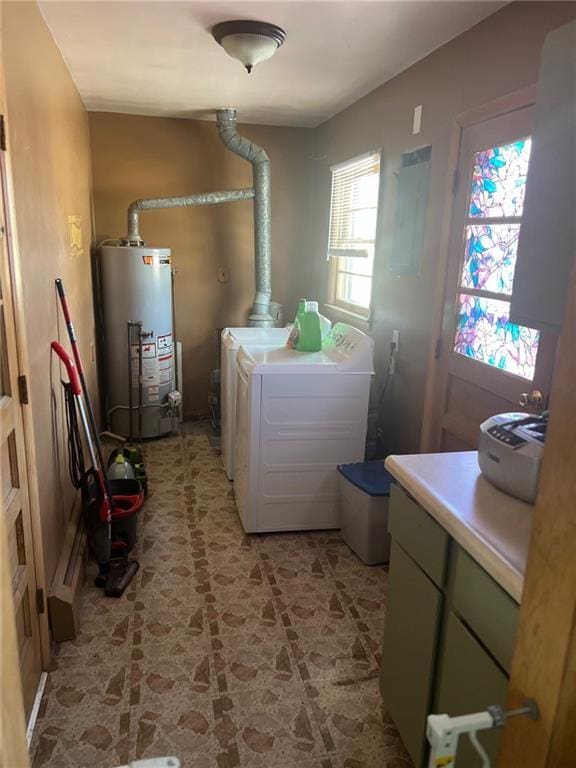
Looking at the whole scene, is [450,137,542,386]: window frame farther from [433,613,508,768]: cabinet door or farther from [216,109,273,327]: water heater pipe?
[216,109,273,327]: water heater pipe

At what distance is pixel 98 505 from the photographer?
8.38 feet

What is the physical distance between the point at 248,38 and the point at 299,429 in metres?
1.81

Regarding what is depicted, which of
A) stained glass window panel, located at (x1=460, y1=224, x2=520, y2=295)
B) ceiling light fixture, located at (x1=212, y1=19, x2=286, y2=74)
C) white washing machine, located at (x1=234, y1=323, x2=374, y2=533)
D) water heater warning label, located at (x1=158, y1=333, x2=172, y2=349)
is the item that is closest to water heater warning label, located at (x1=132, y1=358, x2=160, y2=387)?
water heater warning label, located at (x1=158, y1=333, x2=172, y2=349)

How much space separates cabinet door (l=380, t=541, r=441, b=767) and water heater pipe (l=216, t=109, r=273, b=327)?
3.00 meters

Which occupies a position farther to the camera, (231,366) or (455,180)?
(231,366)

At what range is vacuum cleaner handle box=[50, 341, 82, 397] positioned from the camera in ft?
7.61

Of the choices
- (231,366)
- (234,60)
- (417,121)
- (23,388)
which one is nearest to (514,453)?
(23,388)

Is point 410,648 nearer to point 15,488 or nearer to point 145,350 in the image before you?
point 15,488

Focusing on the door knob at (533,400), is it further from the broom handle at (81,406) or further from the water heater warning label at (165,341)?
the water heater warning label at (165,341)

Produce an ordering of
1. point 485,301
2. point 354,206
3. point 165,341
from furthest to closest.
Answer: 1. point 165,341
2. point 354,206
3. point 485,301

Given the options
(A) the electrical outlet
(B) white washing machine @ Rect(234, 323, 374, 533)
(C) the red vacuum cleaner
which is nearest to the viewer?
(C) the red vacuum cleaner

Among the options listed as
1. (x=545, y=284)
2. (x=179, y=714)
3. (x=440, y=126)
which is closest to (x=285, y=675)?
(x=179, y=714)

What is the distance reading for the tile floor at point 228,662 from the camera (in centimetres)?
171

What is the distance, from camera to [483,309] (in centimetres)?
232
